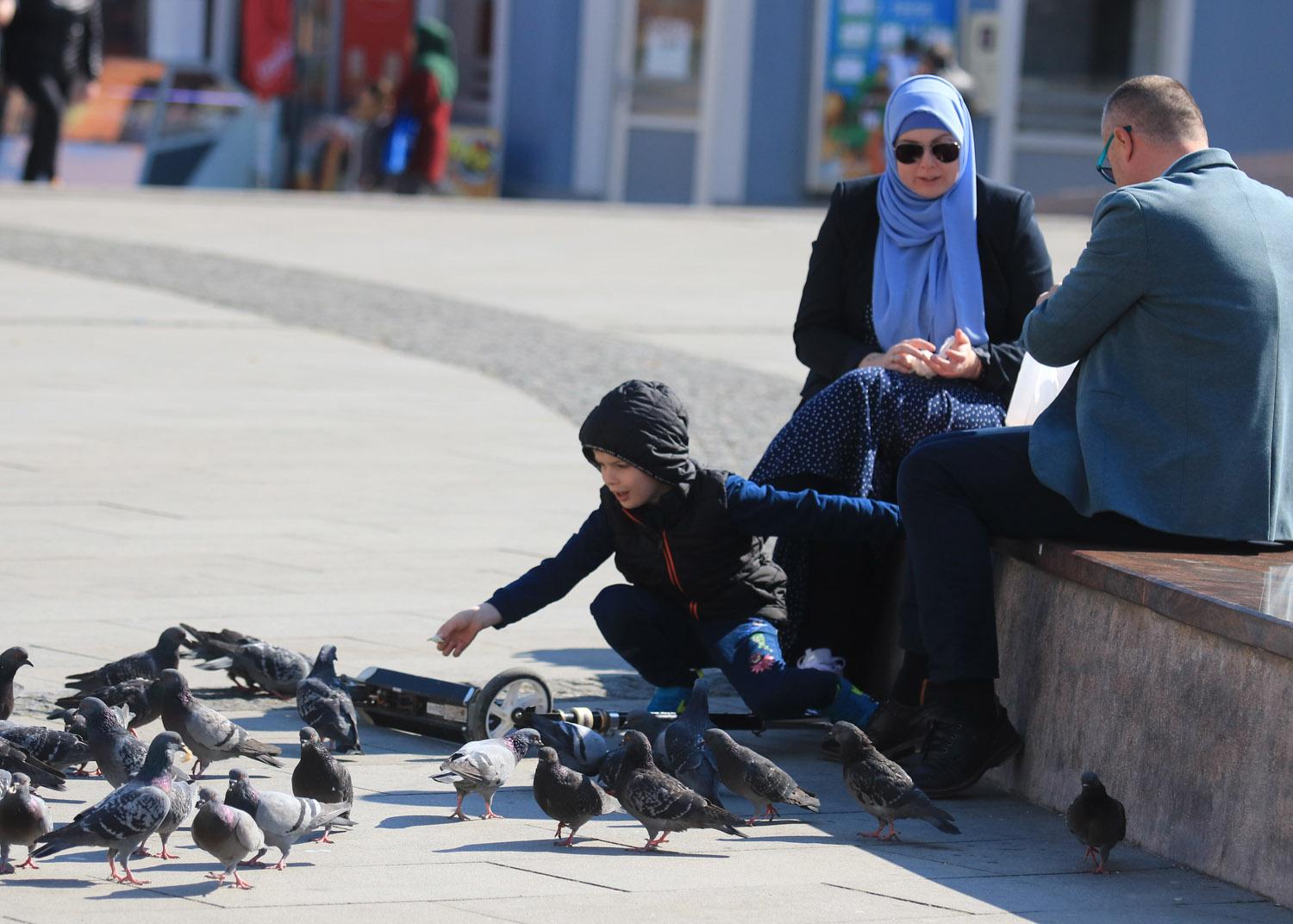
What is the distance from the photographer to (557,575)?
5.41 metres

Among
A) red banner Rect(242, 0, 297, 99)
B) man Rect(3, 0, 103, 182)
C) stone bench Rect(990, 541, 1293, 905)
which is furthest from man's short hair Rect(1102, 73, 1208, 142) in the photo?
red banner Rect(242, 0, 297, 99)

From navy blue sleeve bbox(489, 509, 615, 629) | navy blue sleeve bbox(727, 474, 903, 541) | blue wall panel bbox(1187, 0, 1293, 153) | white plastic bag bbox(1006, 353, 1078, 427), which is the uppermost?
blue wall panel bbox(1187, 0, 1293, 153)

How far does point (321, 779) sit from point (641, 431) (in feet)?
4.04

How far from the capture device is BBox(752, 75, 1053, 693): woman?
5.52m

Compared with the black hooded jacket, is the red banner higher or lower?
higher

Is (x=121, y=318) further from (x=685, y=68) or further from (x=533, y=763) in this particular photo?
(x=685, y=68)

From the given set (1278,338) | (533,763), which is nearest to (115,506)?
(533,763)

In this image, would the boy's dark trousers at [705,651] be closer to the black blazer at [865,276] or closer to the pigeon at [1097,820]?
the black blazer at [865,276]

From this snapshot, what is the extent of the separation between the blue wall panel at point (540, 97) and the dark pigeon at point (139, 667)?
18414mm

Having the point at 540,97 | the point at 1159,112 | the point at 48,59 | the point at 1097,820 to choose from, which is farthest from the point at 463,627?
the point at 540,97

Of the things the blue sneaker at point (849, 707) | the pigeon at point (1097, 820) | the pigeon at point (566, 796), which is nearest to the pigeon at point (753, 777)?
the pigeon at point (566, 796)

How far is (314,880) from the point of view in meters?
4.13

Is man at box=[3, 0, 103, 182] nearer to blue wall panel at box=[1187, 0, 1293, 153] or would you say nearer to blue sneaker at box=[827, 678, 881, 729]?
blue wall panel at box=[1187, 0, 1293, 153]

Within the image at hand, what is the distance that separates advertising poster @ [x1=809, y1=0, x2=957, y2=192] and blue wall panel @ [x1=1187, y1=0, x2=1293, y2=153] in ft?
10.8
